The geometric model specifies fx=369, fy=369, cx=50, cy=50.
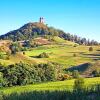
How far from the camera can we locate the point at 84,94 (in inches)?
682

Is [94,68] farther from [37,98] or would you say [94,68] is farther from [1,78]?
[37,98]

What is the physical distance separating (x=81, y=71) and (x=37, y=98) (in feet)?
423

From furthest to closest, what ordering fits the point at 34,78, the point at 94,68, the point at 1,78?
the point at 94,68, the point at 34,78, the point at 1,78

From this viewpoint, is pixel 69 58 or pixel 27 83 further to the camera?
pixel 69 58

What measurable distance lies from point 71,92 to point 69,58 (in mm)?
176836

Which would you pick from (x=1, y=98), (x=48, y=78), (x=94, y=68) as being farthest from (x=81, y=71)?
(x=1, y=98)

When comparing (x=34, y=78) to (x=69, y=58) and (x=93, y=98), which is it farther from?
(x=93, y=98)

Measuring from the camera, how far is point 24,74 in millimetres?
109562

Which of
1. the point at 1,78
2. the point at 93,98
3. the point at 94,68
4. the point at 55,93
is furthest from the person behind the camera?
the point at 94,68

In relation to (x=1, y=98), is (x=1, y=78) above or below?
below

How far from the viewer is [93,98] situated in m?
16.5

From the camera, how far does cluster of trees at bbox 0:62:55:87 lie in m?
106

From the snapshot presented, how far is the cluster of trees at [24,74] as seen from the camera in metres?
106

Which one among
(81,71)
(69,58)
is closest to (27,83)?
(81,71)
